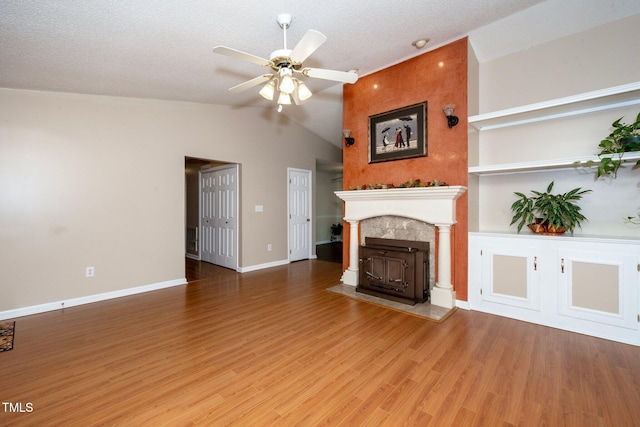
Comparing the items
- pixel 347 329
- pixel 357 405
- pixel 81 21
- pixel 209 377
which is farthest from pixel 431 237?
pixel 81 21

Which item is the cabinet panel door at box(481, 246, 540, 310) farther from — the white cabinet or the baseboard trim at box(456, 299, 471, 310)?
the baseboard trim at box(456, 299, 471, 310)

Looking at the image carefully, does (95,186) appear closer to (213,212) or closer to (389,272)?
(213,212)

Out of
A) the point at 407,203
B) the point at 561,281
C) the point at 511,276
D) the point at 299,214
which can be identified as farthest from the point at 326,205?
the point at 561,281

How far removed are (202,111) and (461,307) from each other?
482 cm

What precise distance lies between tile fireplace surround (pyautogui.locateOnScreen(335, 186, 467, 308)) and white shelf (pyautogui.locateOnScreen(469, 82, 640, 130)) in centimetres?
92

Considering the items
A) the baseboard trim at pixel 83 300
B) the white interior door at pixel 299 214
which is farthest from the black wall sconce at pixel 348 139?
the baseboard trim at pixel 83 300

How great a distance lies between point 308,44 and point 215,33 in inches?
45.8

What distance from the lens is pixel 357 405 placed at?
1700 millimetres

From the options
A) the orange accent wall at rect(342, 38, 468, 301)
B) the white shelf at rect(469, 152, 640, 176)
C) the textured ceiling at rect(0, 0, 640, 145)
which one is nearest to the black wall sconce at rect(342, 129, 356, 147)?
the orange accent wall at rect(342, 38, 468, 301)

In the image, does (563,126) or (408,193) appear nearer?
(563,126)

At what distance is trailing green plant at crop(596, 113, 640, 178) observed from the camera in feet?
8.09

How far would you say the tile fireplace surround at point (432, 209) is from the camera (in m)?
3.21

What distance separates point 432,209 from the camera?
131 inches

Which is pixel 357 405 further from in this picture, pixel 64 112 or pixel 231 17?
pixel 64 112
